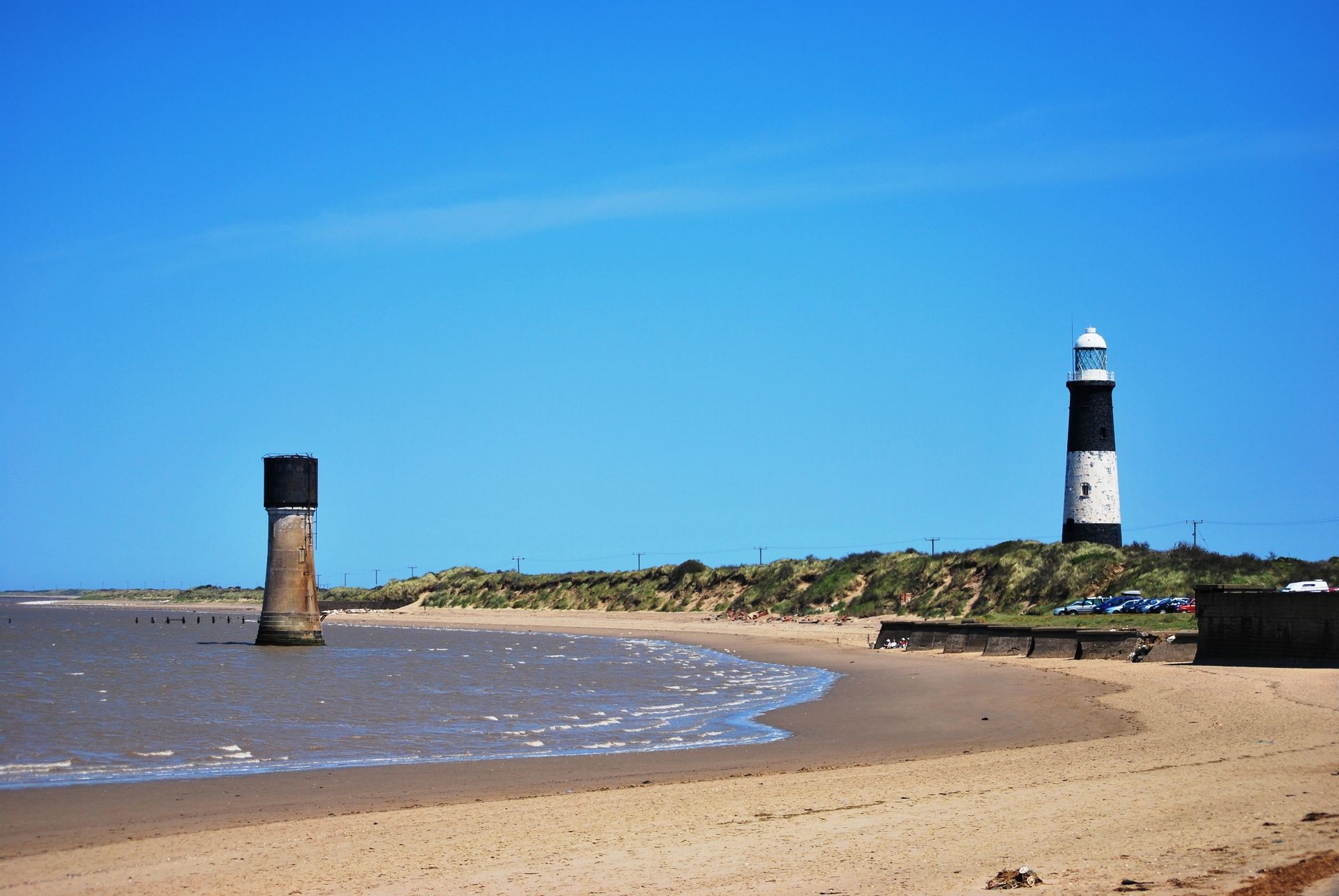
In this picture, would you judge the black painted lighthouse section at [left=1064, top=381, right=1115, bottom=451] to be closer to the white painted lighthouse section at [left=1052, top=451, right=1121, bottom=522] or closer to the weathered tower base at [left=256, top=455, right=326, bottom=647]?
the white painted lighthouse section at [left=1052, top=451, right=1121, bottom=522]

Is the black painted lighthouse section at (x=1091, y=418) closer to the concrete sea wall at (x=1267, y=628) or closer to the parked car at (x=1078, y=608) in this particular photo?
the parked car at (x=1078, y=608)

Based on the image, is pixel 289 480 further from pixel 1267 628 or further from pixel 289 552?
pixel 1267 628

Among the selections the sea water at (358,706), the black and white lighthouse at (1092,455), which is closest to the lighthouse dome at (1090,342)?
the black and white lighthouse at (1092,455)

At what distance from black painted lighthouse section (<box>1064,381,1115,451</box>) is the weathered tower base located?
34.1 meters

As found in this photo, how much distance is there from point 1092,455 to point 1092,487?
1586 millimetres

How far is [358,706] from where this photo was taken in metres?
28.5

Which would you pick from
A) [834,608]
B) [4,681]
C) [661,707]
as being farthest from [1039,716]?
[834,608]

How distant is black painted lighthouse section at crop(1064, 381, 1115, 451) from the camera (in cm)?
5897

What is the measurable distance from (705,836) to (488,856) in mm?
2011

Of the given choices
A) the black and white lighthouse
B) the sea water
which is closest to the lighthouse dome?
the black and white lighthouse

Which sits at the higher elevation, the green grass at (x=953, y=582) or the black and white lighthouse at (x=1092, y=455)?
the black and white lighthouse at (x=1092, y=455)

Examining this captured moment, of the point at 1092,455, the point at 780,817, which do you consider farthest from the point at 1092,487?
the point at 780,817

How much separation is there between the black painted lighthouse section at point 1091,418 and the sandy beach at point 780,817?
123ft

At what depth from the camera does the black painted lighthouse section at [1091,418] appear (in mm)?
58969
